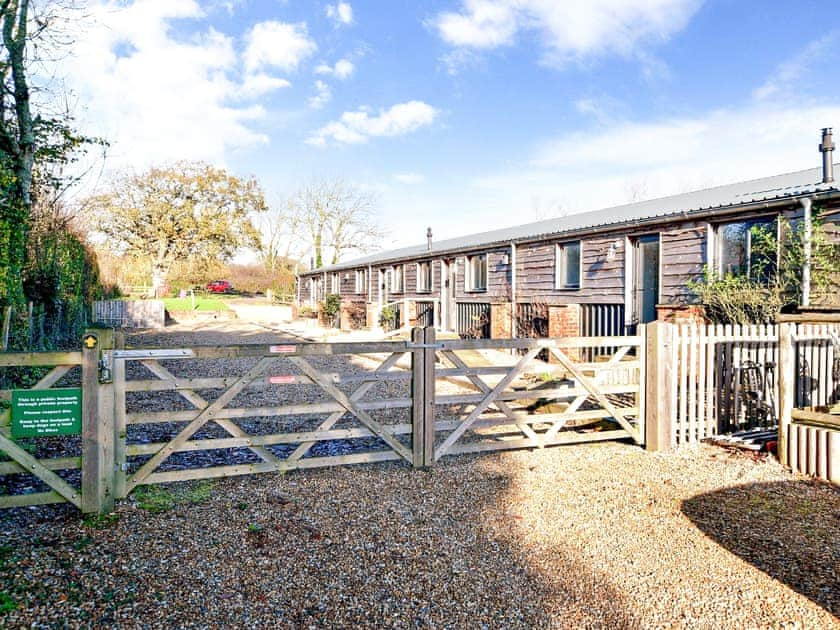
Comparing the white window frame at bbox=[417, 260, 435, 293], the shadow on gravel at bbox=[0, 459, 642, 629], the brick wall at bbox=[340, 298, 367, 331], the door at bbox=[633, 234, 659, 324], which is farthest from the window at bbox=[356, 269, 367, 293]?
the shadow on gravel at bbox=[0, 459, 642, 629]

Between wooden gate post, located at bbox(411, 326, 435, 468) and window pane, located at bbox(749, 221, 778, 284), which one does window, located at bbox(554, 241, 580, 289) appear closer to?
window pane, located at bbox(749, 221, 778, 284)

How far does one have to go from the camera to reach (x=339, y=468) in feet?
18.3

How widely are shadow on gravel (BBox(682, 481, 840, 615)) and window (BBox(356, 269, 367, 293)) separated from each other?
23651 mm

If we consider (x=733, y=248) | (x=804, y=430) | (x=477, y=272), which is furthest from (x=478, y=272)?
(x=804, y=430)

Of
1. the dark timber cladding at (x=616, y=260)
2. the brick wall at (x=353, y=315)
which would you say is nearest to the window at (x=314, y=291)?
the brick wall at (x=353, y=315)

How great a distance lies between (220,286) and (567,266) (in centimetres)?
4678

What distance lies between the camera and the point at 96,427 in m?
4.21

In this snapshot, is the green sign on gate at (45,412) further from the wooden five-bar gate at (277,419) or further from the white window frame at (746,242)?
the white window frame at (746,242)

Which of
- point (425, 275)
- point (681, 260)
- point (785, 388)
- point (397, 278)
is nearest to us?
point (785, 388)

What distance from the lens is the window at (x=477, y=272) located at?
59.1ft

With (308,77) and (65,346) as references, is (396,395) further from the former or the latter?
(308,77)

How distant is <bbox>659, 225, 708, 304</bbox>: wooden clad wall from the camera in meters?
10.9

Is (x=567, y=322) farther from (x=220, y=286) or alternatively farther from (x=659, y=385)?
(x=220, y=286)

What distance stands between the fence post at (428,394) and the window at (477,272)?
12.5 metres
